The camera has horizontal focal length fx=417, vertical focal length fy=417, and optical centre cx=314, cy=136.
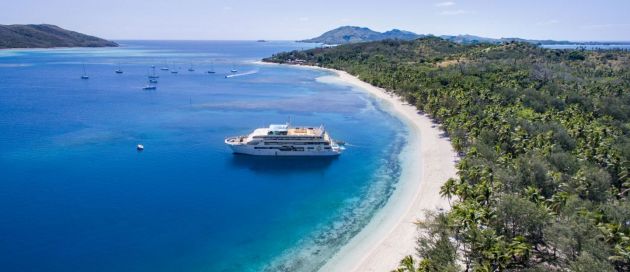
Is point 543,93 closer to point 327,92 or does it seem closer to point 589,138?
point 589,138

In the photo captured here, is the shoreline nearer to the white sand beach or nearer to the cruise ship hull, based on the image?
the white sand beach

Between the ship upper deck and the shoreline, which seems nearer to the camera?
the shoreline

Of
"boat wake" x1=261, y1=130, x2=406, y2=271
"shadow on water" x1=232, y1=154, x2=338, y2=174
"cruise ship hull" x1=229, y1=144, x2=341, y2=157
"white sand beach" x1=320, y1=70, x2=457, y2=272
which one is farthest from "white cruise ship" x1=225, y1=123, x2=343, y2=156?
"white sand beach" x1=320, y1=70, x2=457, y2=272

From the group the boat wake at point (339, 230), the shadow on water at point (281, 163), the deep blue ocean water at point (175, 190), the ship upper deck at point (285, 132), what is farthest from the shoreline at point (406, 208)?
the ship upper deck at point (285, 132)

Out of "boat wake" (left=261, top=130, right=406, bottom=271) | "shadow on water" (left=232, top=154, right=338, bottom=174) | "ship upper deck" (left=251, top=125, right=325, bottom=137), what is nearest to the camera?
"boat wake" (left=261, top=130, right=406, bottom=271)

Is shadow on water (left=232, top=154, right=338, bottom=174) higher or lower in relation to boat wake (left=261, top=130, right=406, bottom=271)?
higher

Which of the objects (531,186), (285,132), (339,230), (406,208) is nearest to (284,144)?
(285,132)

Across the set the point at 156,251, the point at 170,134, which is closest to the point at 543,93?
the point at 170,134
